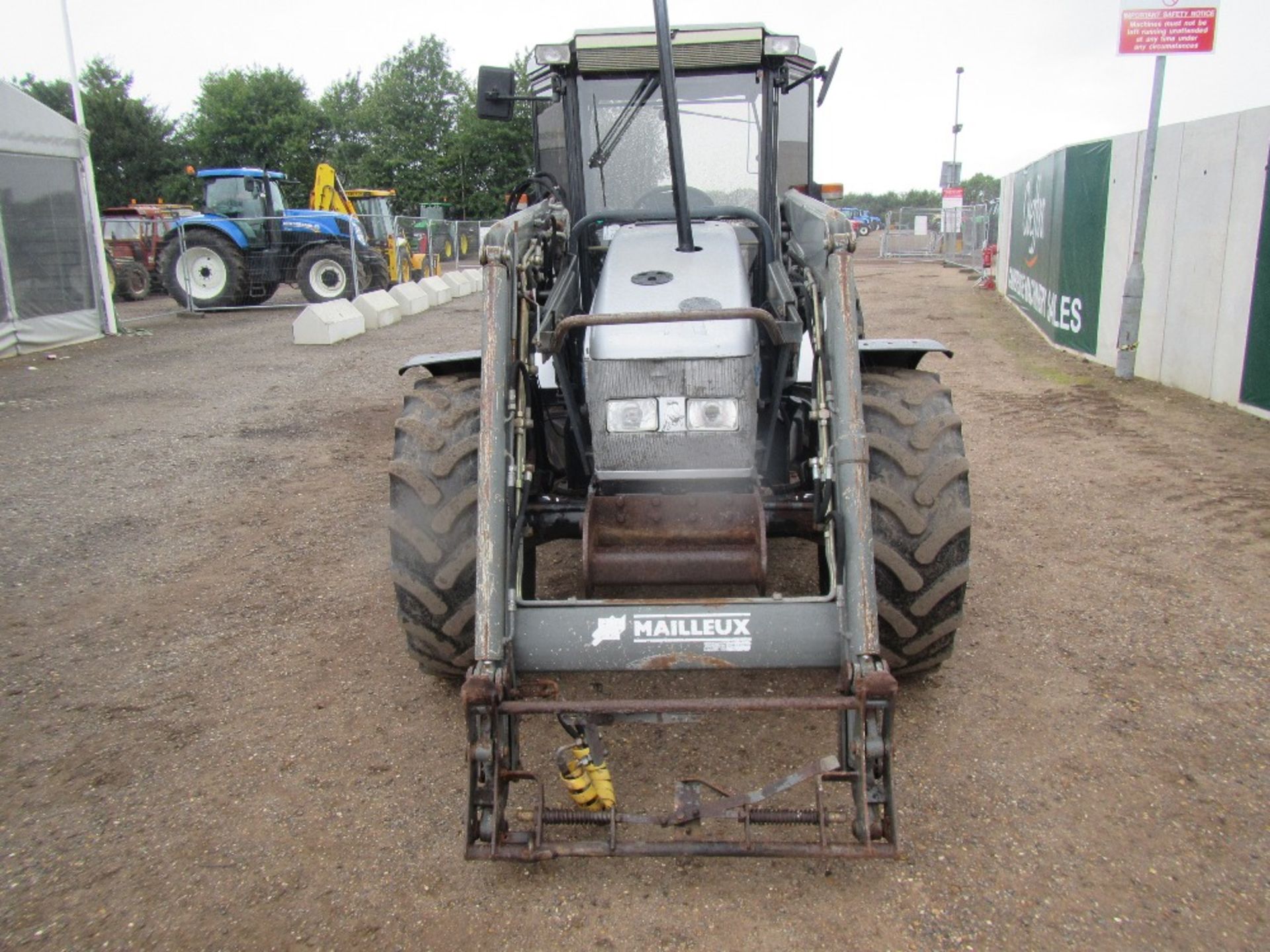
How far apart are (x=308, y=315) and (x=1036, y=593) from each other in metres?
12.1

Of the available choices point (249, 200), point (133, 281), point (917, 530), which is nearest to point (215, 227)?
point (249, 200)

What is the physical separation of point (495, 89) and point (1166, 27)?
769 cm

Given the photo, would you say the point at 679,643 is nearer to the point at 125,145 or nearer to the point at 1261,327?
the point at 1261,327

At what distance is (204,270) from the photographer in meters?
18.6

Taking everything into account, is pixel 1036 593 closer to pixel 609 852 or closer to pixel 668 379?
pixel 668 379

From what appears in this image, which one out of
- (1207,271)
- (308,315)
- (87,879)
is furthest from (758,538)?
(308,315)

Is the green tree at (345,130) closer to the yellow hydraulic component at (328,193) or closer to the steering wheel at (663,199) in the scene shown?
the yellow hydraulic component at (328,193)

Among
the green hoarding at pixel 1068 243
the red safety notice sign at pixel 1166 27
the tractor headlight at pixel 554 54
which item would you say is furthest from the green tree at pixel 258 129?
the tractor headlight at pixel 554 54

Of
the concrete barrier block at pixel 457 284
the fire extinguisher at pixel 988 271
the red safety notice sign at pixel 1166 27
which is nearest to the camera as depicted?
the red safety notice sign at pixel 1166 27

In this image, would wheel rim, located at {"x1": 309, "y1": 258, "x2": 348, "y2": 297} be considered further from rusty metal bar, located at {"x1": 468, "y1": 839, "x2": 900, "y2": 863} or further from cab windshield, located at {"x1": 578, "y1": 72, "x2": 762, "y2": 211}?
rusty metal bar, located at {"x1": 468, "y1": 839, "x2": 900, "y2": 863}

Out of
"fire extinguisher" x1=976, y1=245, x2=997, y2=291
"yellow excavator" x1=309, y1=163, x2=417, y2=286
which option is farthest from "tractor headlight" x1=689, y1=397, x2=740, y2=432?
"fire extinguisher" x1=976, y1=245, x2=997, y2=291

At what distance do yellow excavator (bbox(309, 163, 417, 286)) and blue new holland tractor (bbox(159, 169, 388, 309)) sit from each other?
3.49 ft

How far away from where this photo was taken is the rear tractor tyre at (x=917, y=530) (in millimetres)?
3340

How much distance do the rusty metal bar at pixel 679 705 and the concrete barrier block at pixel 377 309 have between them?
14.4 meters
